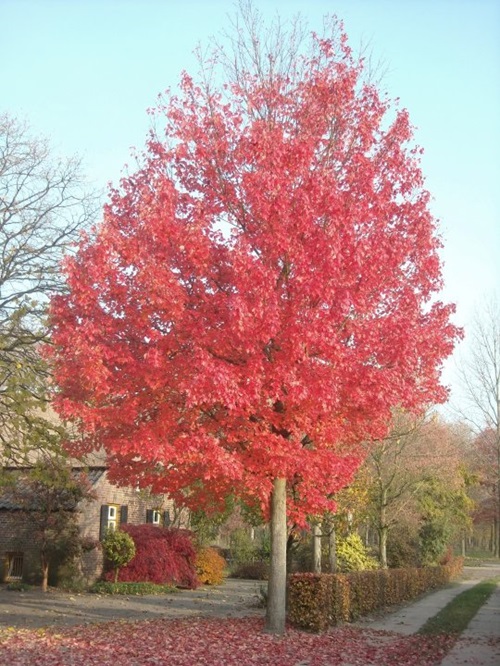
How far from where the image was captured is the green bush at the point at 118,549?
23.9m

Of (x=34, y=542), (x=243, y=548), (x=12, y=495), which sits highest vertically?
(x=12, y=495)

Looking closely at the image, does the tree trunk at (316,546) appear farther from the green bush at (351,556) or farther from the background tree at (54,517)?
the background tree at (54,517)

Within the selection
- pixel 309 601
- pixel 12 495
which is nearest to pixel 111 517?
pixel 12 495

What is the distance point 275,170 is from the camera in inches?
453

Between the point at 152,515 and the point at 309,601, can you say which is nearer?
the point at 309,601

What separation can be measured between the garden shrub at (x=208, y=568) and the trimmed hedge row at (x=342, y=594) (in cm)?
930

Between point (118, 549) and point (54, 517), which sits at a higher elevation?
point (54, 517)

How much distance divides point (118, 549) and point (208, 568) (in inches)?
233

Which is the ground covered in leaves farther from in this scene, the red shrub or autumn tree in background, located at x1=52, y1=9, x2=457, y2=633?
the red shrub

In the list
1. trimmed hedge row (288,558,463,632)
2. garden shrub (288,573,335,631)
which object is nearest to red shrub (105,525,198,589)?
trimmed hedge row (288,558,463,632)

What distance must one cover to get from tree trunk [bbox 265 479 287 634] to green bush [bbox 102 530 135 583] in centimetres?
1229

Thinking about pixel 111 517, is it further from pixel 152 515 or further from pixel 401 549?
pixel 401 549

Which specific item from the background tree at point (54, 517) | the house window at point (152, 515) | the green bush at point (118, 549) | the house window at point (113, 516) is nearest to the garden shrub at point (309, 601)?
the background tree at point (54, 517)

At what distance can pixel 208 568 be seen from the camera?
2853 centimetres
